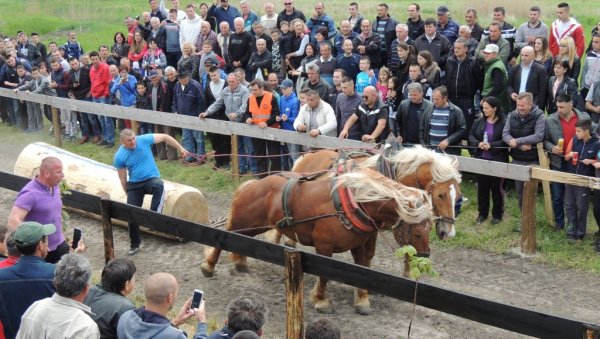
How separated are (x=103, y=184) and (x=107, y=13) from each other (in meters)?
24.6

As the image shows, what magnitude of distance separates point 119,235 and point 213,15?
26.3 feet

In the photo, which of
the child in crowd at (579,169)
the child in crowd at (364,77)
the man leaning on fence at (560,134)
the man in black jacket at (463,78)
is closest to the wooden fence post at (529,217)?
the child in crowd at (579,169)

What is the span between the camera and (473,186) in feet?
40.1

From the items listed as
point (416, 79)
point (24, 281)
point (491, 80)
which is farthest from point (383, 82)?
point (24, 281)

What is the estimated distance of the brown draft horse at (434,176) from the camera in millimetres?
8328

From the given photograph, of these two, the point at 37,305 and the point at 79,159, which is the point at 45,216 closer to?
the point at 37,305

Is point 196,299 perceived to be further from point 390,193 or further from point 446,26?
point 446,26

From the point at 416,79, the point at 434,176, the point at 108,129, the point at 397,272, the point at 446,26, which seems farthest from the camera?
the point at 108,129

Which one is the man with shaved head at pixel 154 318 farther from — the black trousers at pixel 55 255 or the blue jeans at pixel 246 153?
the blue jeans at pixel 246 153

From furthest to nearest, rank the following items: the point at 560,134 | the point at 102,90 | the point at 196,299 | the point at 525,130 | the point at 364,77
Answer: the point at 102,90 < the point at 364,77 < the point at 525,130 < the point at 560,134 < the point at 196,299

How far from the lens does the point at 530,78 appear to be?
11906 mm

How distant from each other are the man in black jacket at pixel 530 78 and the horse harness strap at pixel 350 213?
4944 millimetres

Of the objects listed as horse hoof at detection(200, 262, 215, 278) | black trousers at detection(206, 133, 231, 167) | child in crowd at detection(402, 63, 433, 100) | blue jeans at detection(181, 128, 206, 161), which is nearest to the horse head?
horse hoof at detection(200, 262, 215, 278)

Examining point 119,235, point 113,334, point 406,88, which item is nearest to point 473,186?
point 406,88
